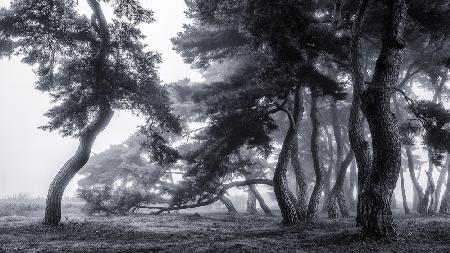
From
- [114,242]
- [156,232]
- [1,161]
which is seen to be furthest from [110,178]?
[1,161]

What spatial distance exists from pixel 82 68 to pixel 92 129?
239 centimetres

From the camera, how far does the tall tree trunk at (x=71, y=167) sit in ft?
42.1

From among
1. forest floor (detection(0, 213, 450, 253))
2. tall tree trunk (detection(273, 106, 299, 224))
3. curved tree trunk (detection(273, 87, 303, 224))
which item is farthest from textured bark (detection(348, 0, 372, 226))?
tall tree trunk (detection(273, 106, 299, 224))

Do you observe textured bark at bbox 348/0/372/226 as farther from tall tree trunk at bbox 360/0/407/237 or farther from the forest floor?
the forest floor

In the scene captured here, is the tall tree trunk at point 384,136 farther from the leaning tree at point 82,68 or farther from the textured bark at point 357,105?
the leaning tree at point 82,68

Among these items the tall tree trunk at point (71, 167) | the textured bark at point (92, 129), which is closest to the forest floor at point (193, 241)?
the tall tree trunk at point (71, 167)

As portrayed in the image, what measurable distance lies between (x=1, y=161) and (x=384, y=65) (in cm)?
16641

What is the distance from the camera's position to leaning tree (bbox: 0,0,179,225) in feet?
41.0

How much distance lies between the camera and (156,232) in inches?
447

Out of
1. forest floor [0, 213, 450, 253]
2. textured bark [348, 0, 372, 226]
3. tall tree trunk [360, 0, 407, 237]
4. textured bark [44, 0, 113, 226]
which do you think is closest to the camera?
forest floor [0, 213, 450, 253]

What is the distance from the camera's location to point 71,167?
44.1ft

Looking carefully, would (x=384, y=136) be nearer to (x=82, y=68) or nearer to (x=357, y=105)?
(x=357, y=105)

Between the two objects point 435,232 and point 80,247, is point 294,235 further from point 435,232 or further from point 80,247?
point 80,247

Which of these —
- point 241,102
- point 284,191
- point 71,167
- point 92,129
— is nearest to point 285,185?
point 284,191
